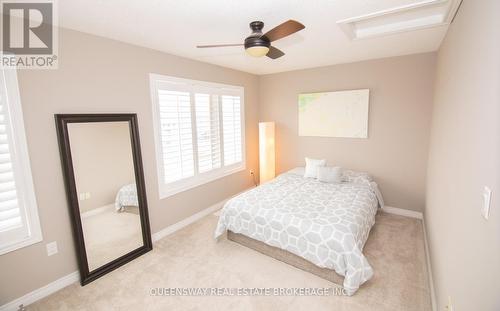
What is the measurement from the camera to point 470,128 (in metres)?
1.40

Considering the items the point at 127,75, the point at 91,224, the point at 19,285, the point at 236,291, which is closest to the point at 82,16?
the point at 127,75

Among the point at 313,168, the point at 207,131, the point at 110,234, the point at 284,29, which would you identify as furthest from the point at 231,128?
the point at 284,29

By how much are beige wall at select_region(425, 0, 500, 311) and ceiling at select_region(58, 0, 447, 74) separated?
2.59 ft

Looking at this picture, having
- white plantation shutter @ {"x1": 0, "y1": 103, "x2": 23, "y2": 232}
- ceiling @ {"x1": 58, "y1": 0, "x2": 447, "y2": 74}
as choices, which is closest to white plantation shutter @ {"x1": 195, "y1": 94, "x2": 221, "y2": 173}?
ceiling @ {"x1": 58, "y1": 0, "x2": 447, "y2": 74}

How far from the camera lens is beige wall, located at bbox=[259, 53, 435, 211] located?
11.6 ft

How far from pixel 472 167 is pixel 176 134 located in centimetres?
315

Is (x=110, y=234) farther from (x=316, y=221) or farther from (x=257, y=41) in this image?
(x=257, y=41)

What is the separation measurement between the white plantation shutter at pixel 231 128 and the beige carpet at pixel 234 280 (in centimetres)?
174

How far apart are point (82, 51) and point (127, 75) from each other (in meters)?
0.48

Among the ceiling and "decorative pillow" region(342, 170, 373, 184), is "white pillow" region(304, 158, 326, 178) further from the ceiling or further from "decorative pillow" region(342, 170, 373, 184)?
the ceiling

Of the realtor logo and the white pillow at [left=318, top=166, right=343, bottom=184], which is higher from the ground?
the realtor logo

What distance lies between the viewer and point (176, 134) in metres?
3.39

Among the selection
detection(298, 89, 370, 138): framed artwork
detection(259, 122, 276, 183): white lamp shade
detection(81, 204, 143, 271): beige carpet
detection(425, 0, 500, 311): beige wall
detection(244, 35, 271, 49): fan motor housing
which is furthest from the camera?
detection(259, 122, 276, 183): white lamp shade

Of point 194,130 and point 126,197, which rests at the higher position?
point 194,130
